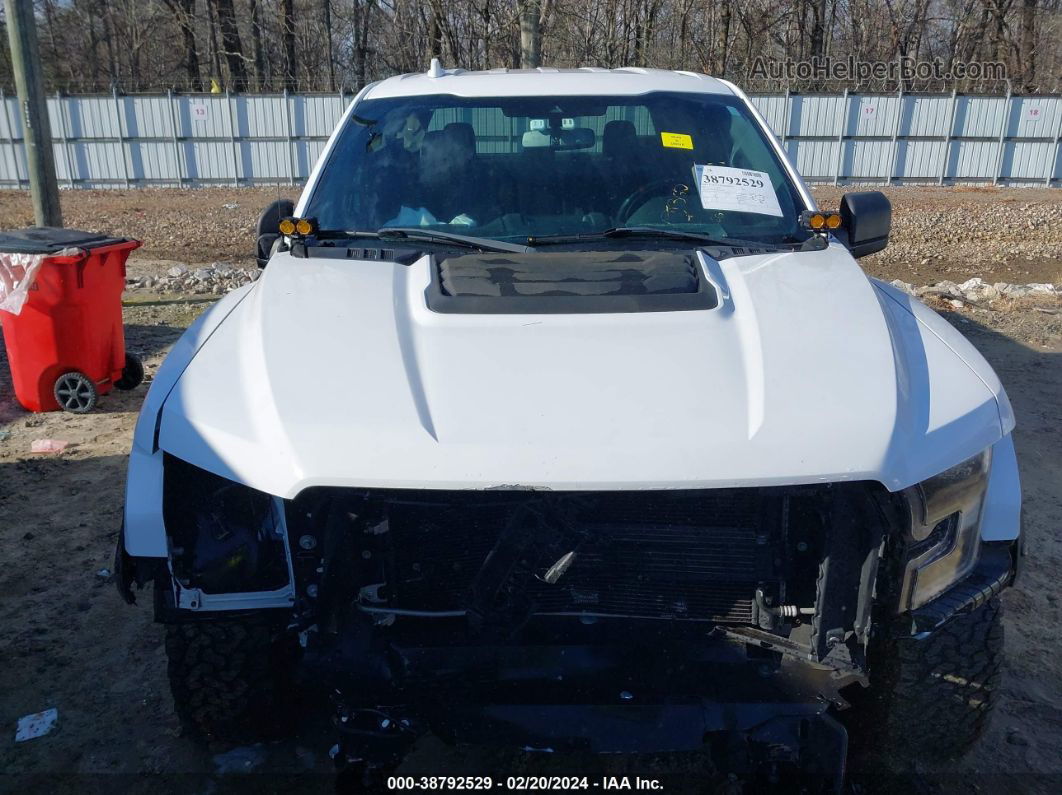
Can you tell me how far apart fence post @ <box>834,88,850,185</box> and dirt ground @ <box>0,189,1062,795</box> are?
17765mm

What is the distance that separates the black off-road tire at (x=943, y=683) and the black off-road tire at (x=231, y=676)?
5.37 ft

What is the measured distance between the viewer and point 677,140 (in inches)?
142

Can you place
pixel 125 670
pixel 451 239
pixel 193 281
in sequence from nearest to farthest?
1. pixel 451 239
2. pixel 125 670
3. pixel 193 281

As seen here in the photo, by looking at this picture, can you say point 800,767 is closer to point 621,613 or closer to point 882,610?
point 882,610

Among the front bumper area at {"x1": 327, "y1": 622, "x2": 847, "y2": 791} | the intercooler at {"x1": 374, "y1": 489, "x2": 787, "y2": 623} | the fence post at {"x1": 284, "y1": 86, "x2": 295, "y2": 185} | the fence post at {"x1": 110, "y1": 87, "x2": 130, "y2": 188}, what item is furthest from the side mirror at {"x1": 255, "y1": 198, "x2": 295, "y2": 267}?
the fence post at {"x1": 110, "y1": 87, "x2": 130, "y2": 188}

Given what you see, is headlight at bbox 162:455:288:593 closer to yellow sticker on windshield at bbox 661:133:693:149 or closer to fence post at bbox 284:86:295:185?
yellow sticker on windshield at bbox 661:133:693:149

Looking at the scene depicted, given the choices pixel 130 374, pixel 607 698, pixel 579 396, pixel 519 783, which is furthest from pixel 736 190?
pixel 130 374

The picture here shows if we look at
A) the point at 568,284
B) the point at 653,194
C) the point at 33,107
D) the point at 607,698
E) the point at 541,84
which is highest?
the point at 541,84

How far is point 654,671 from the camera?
2166 millimetres

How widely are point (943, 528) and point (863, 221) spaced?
5.03 feet

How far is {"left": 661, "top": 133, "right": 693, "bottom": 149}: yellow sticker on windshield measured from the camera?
11.7 ft

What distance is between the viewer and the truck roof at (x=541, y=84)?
3.70 metres

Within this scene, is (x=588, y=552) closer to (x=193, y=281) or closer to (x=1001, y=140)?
(x=193, y=281)

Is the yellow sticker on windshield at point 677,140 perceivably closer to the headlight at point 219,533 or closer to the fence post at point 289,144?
the headlight at point 219,533
